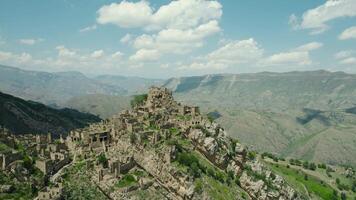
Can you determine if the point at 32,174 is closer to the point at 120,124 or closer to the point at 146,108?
the point at 120,124

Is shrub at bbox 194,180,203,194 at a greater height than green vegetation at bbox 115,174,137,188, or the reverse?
green vegetation at bbox 115,174,137,188

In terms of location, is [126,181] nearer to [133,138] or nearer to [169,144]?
[133,138]

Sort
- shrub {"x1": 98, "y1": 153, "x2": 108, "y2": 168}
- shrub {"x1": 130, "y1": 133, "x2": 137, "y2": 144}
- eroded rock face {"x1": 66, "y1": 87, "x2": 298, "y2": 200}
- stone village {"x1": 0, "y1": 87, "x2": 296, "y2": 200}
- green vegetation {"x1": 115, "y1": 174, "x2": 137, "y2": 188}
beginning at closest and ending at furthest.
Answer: green vegetation {"x1": 115, "y1": 174, "x2": 137, "y2": 188} < stone village {"x1": 0, "y1": 87, "x2": 296, "y2": 200} < shrub {"x1": 98, "y1": 153, "x2": 108, "y2": 168} < eroded rock face {"x1": 66, "y1": 87, "x2": 298, "y2": 200} < shrub {"x1": 130, "y1": 133, "x2": 137, "y2": 144}

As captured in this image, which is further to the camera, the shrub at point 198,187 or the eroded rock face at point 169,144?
the eroded rock face at point 169,144

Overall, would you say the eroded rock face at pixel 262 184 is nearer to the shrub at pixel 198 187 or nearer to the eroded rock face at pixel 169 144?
the eroded rock face at pixel 169 144

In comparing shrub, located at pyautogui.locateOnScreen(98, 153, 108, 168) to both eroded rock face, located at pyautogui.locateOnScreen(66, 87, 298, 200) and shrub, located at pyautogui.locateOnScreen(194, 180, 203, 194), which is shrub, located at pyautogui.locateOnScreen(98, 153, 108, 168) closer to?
eroded rock face, located at pyautogui.locateOnScreen(66, 87, 298, 200)

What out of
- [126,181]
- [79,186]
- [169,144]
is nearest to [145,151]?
[169,144]

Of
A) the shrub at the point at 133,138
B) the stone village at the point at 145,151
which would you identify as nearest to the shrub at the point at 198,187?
the stone village at the point at 145,151

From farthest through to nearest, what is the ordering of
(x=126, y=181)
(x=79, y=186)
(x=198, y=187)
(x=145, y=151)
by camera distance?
(x=145, y=151)
(x=198, y=187)
(x=126, y=181)
(x=79, y=186)

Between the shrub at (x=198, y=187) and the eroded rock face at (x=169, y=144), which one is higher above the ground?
the eroded rock face at (x=169, y=144)

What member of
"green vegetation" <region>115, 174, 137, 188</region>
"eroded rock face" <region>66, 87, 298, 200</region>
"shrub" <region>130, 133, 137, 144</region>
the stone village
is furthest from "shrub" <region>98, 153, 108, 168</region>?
"shrub" <region>130, 133, 137, 144</region>

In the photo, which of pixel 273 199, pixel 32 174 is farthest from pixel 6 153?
pixel 273 199
